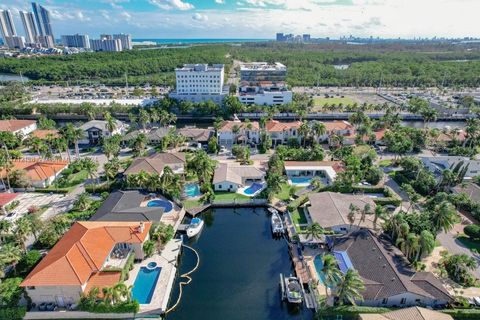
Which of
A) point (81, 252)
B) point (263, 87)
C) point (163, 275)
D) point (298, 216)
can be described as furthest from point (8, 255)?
point (263, 87)

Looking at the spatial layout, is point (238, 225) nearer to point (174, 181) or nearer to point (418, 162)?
point (174, 181)

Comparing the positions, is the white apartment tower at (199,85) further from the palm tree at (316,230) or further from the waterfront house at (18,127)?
the palm tree at (316,230)

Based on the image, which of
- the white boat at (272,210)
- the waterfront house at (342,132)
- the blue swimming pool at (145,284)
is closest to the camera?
the blue swimming pool at (145,284)

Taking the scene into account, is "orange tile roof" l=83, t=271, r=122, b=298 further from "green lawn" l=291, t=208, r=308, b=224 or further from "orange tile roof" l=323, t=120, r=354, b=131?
"orange tile roof" l=323, t=120, r=354, b=131

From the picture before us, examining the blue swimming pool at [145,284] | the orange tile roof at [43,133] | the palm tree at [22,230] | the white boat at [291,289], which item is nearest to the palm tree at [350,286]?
the white boat at [291,289]

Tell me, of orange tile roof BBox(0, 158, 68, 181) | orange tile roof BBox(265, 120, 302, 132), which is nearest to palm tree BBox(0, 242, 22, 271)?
orange tile roof BBox(0, 158, 68, 181)

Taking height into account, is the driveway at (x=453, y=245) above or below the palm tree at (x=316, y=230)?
below

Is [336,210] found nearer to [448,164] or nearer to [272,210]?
[272,210]
